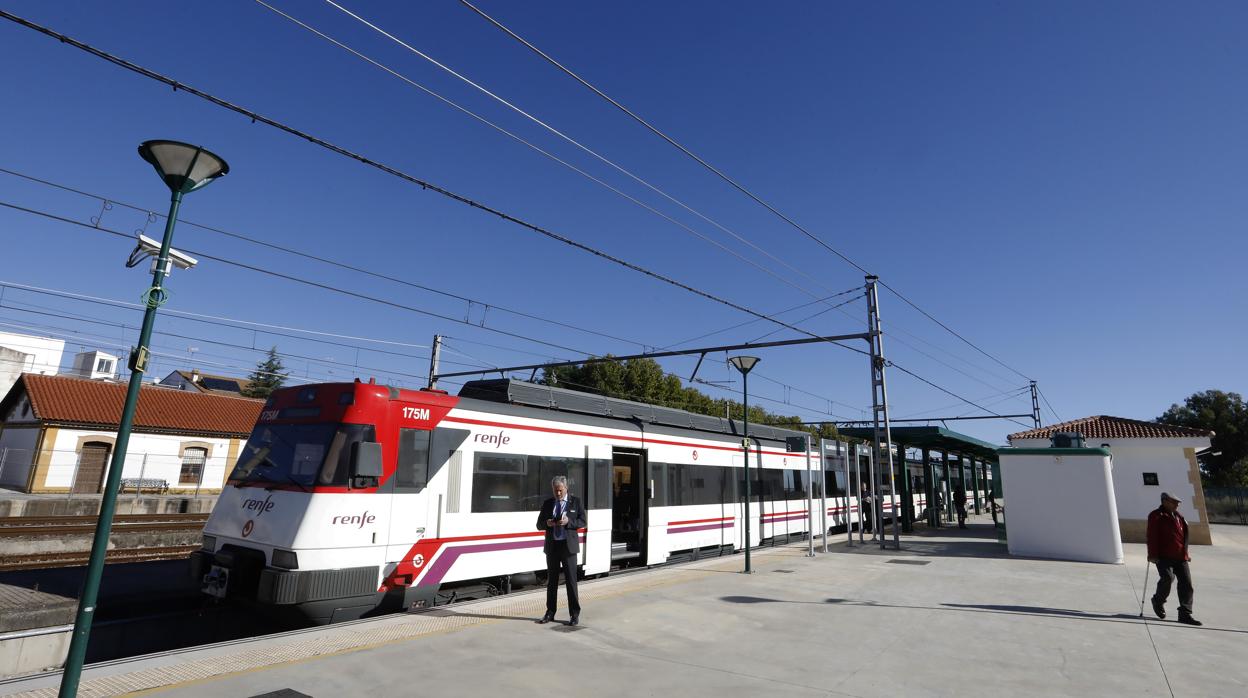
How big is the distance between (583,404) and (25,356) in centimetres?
5085

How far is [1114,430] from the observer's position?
20.1m

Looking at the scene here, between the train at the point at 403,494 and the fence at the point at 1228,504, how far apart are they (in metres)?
33.7

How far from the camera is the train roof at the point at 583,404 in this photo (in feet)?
34.0

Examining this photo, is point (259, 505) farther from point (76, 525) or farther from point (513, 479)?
point (76, 525)

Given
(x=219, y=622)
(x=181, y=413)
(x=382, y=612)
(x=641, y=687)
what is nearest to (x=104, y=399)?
(x=181, y=413)

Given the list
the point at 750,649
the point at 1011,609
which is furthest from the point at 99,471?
the point at 1011,609

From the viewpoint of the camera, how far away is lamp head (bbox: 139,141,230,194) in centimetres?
449

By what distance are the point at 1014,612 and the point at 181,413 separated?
Answer: 120 ft

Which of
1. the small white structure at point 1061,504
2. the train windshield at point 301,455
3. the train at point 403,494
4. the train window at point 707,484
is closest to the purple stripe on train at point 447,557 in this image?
the train at point 403,494

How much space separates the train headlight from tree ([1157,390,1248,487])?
63524 mm

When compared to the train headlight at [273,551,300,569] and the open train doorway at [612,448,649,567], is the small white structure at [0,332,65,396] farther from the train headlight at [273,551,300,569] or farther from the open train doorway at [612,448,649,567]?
the train headlight at [273,551,300,569]

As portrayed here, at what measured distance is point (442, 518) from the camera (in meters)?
8.32

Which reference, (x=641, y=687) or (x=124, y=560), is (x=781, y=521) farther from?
(x=124, y=560)

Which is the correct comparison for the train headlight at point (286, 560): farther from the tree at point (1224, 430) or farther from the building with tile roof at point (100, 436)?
the tree at point (1224, 430)
